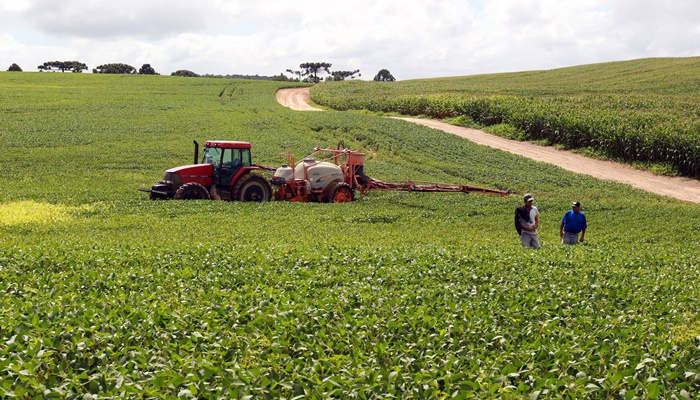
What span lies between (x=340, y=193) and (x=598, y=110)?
3001cm

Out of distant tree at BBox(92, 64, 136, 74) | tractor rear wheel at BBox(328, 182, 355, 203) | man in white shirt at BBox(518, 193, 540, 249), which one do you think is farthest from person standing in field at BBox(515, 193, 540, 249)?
distant tree at BBox(92, 64, 136, 74)

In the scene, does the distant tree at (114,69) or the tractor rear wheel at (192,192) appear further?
the distant tree at (114,69)

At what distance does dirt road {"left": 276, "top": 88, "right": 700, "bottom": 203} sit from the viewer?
37906mm

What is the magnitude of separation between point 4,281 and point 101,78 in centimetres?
8909

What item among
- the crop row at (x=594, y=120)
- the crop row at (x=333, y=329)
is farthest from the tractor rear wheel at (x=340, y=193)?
the crop row at (x=594, y=120)

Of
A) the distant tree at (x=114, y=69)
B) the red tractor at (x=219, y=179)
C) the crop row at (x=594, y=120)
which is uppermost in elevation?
the distant tree at (x=114, y=69)

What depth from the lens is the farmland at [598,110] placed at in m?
42.6

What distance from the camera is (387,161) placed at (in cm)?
4084

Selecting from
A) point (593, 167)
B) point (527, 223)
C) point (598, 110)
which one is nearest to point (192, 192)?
point (527, 223)

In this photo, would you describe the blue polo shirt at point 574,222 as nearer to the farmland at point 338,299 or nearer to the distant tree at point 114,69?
the farmland at point 338,299

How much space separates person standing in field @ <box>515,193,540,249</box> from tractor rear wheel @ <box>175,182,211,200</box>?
1314 cm

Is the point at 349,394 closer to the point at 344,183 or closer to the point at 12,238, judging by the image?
the point at 12,238

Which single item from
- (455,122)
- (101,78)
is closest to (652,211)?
(455,122)

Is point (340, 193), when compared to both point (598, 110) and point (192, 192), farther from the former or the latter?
point (598, 110)
